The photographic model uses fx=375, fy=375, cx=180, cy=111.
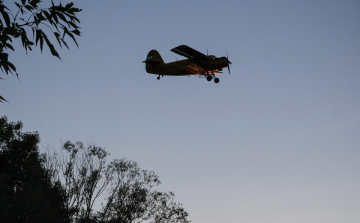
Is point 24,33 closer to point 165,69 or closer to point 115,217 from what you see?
point 115,217

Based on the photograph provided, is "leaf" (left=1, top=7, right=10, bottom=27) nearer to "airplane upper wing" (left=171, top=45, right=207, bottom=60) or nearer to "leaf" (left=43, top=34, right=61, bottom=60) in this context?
"leaf" (left=43, top=34, right=61, bottom=60)

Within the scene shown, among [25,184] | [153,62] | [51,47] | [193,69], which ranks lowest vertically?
[51,47]

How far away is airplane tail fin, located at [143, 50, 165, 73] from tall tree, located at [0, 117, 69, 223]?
16.7 metres

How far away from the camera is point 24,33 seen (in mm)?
4820

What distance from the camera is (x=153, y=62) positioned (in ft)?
152

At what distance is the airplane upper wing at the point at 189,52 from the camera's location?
125 feet

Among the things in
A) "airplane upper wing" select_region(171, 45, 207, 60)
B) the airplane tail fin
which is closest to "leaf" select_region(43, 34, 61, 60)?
"airplane upper wing" select_region(171, 45, 207, 60)

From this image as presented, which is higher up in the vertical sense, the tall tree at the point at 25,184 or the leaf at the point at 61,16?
the tall tree at the point at 25,184

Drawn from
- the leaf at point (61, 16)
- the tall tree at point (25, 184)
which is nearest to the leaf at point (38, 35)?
the leaf at point (61, 16)

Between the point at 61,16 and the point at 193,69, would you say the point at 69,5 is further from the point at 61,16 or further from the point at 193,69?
the point at 193,69

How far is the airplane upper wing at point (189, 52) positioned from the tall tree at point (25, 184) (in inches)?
643

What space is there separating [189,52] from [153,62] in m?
9.09

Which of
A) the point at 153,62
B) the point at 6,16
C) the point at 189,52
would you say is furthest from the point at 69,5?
the point at 153,62

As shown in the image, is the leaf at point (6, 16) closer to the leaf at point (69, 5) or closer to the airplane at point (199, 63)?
the leaf at point (69, 5)
